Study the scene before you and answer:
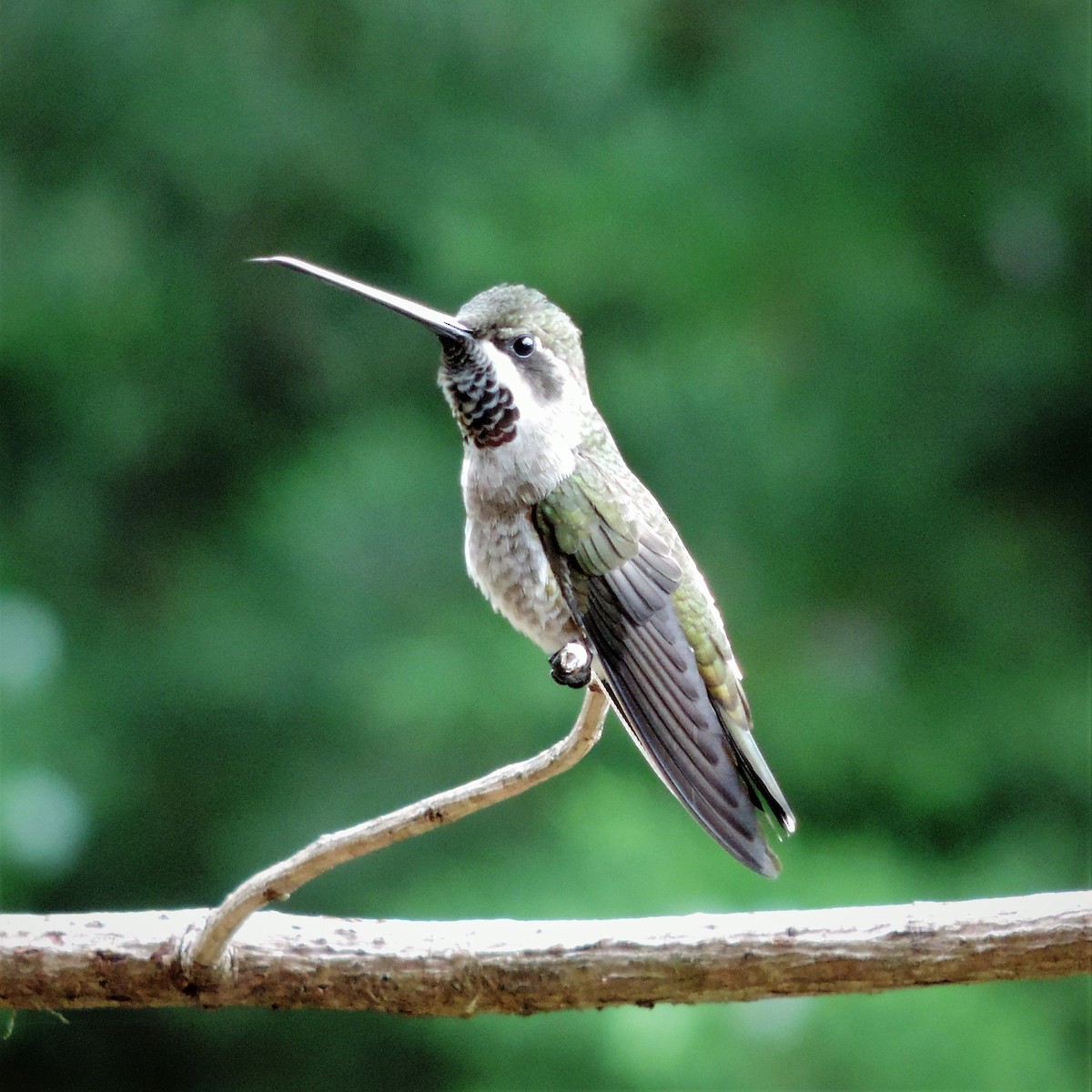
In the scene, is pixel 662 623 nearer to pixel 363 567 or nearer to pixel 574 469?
pixel 574 469

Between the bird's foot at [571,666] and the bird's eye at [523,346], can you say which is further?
A: the bird's eye at [523,346]

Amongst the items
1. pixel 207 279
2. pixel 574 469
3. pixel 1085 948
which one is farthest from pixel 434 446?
pixel 1085 948

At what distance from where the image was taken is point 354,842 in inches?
52.9

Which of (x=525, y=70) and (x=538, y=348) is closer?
(x=538, y=348)

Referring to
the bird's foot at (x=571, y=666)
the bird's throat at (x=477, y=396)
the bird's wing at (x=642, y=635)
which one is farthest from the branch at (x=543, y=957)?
the bird's throat at (x=477, y=396)

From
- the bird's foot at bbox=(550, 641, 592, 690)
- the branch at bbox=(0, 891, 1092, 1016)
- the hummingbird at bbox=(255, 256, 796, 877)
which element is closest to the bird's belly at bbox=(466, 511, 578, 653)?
the hummingbird at bbox=(255, 256, 796, 877)

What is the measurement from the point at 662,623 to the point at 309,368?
81.3 inches

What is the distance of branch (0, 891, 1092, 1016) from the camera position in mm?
1383

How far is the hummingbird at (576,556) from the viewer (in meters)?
1.40

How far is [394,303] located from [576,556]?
12.5 inches

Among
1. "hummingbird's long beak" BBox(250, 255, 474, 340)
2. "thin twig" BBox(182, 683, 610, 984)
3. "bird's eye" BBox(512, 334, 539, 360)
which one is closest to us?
"hummingbird's long beak" BBox(250, 255, 474, 340)

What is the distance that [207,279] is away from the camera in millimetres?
3344

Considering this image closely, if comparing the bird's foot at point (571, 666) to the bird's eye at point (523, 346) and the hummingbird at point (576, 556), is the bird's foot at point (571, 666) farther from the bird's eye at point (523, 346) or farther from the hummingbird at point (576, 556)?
the bird's eye at point (523, 346)

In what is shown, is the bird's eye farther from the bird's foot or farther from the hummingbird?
the bird's foot
